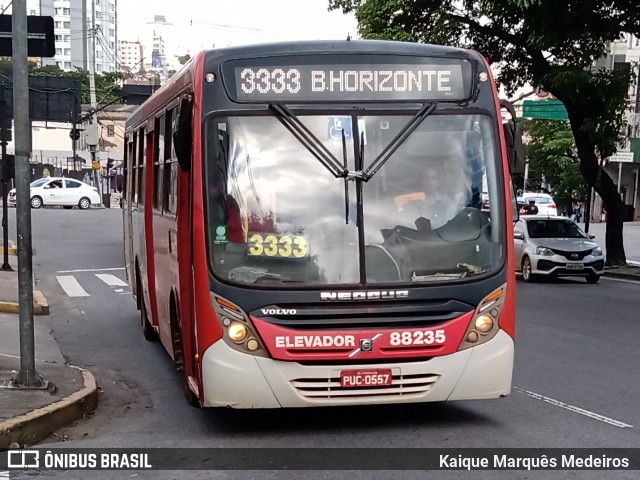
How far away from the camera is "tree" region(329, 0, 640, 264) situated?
66.2 ft

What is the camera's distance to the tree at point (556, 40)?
2017 centimetres

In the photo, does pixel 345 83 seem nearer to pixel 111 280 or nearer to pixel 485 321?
pixel 485 321

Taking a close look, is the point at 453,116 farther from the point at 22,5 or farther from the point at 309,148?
the point at 22,5

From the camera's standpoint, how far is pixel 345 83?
7012 mm

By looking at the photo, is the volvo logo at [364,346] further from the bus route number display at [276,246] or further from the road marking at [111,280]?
the road marking at [111,280]

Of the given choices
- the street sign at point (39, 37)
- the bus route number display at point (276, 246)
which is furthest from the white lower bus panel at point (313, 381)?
the street sign at point (39, 37)

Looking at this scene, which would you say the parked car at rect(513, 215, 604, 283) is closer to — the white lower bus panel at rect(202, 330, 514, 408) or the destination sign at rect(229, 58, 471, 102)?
the destination sign at rect(229, 58, 471, 102)

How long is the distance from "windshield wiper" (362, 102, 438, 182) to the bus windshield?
2 cm

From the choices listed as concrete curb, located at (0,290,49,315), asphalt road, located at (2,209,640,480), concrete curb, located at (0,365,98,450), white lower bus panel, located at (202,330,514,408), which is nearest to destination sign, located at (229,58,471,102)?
white lower bus panel, located at (202,330,514,408)

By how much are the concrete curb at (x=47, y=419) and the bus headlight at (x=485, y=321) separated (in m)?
3.17

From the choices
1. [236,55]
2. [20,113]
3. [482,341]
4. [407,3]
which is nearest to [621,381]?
[482,341]

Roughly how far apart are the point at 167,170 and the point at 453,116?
299cm

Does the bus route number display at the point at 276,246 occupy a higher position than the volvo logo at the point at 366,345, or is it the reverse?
the bus route number display at the point at 276,246

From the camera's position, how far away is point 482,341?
6852 millimetres
